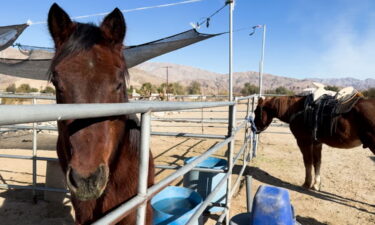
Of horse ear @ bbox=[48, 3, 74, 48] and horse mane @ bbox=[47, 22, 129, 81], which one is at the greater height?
horse ear @ bbox=[48, 3, 74, 48]

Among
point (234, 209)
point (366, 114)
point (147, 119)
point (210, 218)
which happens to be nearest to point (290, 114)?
point (366, 114)

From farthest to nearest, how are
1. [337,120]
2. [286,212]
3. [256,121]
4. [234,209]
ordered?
1. [256,121]
2. [337,120]
3. [234,209]
4. [286,212]

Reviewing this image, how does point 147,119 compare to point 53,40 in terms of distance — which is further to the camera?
point 53,40

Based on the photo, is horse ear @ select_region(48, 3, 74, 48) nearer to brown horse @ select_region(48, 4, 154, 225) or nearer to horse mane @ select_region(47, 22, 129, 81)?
brown horse @ select_region(48, 4, 154, 225)

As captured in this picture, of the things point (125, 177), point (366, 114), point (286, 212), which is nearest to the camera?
point (125, 177)

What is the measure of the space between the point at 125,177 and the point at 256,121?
15.2 ft

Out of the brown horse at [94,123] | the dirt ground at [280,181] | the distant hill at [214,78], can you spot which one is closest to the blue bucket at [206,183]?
the dirt ground at [280,181]

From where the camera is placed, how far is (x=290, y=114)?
16.2 feet

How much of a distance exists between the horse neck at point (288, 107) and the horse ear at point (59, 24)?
177 inches

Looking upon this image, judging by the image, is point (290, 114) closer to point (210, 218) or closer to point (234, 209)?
point (234, 209)

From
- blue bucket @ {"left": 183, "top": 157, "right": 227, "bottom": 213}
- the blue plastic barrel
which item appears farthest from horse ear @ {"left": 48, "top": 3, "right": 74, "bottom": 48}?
blue bucket @ {"left": 183, "top": 157, "right": 227, "bottom": 213}

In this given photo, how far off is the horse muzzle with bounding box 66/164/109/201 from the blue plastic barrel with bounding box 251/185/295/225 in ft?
4.83

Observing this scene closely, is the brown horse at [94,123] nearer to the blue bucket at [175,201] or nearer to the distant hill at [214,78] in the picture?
the blue bucket at [175,201]

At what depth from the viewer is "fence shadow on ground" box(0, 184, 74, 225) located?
302 cm
